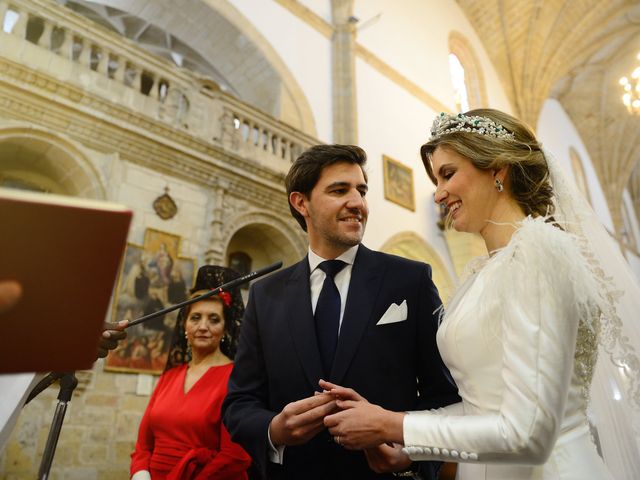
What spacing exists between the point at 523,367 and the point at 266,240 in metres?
6.54

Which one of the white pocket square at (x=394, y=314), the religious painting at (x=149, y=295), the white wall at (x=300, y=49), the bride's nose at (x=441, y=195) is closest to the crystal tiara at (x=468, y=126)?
the bride's nose at (x=441, y=195)

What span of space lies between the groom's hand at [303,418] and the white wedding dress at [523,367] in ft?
0.91

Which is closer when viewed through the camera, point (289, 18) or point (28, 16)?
point (28, 16)

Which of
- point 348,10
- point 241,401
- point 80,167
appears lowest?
point 241,401

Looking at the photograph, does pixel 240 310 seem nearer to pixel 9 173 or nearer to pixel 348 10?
pixel 9 173

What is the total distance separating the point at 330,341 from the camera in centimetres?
194

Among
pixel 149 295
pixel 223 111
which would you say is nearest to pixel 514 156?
pixel 149 295

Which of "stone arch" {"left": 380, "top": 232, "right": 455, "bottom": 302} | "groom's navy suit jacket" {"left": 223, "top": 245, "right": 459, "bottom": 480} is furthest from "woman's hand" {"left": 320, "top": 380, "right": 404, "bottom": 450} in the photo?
"stone arch" {"left": 380, "top": 232, "right": 455, "bottom": 302}

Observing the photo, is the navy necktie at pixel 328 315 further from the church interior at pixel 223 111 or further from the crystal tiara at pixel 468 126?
the crystal tiara at pixel 468 126

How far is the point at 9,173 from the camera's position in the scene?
556cm

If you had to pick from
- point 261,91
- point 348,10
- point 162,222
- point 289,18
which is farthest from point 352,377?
point 348,10

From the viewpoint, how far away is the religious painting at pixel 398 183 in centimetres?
1030

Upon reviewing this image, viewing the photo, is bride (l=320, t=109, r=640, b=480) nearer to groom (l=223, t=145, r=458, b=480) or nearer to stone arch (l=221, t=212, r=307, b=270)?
groom (l=223, t=145, r=458, b=480)

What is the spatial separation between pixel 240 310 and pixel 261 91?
22.5ft
